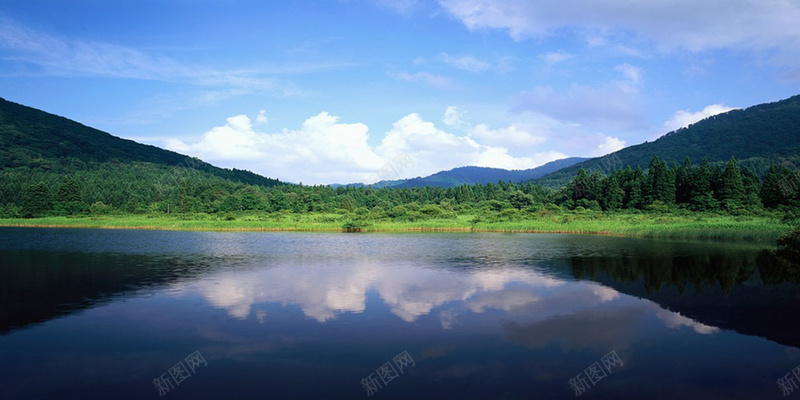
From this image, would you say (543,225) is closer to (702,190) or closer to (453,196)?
(702,190)

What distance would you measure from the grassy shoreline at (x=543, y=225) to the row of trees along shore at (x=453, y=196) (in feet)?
28.9

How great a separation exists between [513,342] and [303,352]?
5.90 m

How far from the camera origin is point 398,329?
1507 centimetres

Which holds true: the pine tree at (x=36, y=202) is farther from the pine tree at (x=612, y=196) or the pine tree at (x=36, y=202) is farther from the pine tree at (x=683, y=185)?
the pine tree at (x=683, y=185)

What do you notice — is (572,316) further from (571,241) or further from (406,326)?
(571,241)

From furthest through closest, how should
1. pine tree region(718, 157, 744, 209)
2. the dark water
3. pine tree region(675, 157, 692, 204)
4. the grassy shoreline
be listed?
pine tree region(675, 157, 692, 204) < pine tree region(718, 157, 744, 209) < the grassy shoreline < the dark water

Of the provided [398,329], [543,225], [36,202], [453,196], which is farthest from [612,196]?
[36,202]

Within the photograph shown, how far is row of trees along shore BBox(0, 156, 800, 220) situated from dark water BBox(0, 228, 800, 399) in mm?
46400

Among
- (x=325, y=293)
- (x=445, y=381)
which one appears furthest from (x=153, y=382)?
(x=325, y=293)

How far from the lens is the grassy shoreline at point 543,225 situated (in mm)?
48125

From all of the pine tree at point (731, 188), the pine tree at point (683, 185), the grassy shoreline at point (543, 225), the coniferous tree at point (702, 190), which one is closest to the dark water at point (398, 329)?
the grassy shoreline at point (543, 225)

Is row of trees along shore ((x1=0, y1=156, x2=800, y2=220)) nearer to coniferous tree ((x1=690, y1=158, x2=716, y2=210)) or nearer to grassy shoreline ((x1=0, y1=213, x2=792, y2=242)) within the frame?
coniferous tree ((x1=690, y1=158, x2=716, y2=210))

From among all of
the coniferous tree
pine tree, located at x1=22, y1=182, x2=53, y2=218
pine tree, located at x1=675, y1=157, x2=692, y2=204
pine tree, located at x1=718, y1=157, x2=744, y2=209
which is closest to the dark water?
pine tree, located at x1=718, y1=157, x2=744, y2=209

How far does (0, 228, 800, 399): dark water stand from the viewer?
35.1ft
